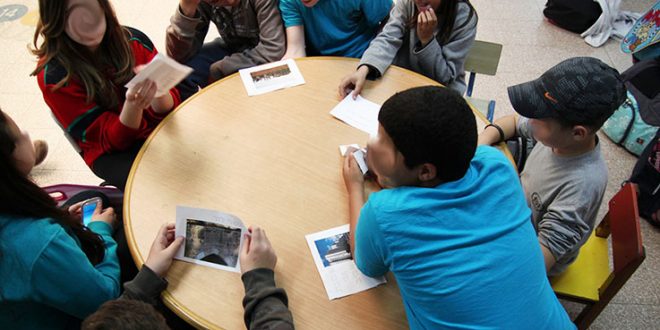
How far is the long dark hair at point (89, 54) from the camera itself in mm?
1365

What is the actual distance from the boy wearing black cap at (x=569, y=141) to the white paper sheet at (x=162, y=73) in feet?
3.82

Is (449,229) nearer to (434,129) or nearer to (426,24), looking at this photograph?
(434,129)

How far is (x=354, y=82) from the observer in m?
1.68

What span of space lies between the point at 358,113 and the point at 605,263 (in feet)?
3.39

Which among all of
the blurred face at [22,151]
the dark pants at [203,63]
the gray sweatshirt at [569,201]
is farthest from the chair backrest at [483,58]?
the blurred face at [22,151]

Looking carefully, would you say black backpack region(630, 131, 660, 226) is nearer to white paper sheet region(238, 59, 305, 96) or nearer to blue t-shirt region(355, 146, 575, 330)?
blue t-shirt region(355, 146, 575, 330)

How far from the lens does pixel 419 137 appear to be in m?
0.88

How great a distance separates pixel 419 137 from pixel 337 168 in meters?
0.55

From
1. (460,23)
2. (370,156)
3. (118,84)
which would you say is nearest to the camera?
(370,156)

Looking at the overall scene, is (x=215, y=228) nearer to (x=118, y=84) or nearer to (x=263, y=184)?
(x=263, y=184)

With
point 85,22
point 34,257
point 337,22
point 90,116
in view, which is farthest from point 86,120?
point 337,22

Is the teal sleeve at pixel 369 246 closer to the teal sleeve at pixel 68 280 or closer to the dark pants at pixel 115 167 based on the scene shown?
the teal sleeve at pixel 68 280

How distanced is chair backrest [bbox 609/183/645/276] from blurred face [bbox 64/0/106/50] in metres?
1.86

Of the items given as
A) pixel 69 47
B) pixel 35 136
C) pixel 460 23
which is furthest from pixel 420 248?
pixel 35 136
